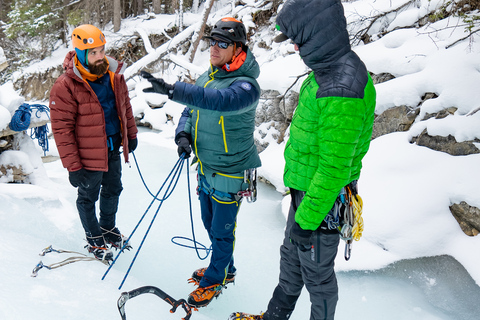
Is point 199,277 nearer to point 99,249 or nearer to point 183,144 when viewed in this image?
point 99,249

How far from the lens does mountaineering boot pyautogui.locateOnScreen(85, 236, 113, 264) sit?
2869 mm

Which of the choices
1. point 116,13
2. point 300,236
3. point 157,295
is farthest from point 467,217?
point 116,13

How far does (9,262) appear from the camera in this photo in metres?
2.20

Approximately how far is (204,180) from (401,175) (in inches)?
84.0

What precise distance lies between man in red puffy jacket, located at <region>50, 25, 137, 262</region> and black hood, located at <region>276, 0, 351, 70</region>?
1.54 meters

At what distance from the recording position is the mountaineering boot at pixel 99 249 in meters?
2.87

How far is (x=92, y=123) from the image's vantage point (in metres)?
2.59

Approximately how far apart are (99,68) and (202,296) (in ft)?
5.70

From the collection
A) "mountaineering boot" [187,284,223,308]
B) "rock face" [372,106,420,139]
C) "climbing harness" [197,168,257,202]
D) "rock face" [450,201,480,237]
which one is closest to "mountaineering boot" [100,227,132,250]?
"mountaineering boot" [187,284,223,308]

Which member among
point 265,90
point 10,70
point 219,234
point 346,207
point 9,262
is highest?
point 346,207

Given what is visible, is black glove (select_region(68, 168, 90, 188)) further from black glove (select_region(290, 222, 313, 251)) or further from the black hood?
the black hood

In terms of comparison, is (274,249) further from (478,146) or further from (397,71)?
(397,71)

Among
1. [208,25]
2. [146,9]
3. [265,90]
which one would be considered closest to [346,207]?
[265,90]

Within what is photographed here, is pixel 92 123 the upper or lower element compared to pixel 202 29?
upper
